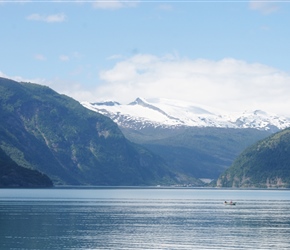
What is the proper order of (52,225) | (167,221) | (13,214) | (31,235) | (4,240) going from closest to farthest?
1. (4,240)
2. (31,235)
3. (52,225)
4. (167,221)
5. (13,214)

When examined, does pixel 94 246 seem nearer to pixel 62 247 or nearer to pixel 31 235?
pixel 62 247

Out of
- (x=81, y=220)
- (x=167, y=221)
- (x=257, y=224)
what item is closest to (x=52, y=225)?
(x=81, y=220)

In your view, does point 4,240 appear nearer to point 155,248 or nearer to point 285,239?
point 155,248

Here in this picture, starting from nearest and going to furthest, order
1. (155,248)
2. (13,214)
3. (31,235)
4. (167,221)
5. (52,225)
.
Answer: (155,248)
(31,235)
(52,225)
(167,221)
(13,214)

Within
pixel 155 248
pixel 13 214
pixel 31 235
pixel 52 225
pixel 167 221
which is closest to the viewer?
pixel 155 248

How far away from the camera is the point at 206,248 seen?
113 metres

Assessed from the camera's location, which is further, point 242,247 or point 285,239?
point 285,239

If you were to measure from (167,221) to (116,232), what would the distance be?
92.3 ft

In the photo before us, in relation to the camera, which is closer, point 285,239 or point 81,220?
point 285,239

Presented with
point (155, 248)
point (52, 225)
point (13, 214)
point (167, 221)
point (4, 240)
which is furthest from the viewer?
point (13, 214)

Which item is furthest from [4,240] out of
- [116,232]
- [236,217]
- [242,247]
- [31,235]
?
[236,217]

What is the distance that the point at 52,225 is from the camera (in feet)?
487

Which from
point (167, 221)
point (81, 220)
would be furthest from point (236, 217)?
point (81, 220)

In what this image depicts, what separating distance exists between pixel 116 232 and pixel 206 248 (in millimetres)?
27638
